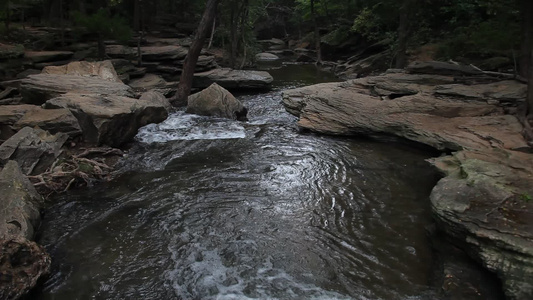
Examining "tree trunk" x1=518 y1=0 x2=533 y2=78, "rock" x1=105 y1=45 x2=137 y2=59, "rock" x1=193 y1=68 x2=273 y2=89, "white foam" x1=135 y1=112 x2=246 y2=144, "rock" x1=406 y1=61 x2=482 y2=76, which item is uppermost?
"tree trunk" x1=518 y1=0 x2=533 y2=78

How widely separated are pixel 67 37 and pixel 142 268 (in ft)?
48.9

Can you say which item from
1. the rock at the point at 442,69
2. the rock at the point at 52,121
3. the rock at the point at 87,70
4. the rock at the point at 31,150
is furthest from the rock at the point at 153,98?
the rock at the point at 442,69

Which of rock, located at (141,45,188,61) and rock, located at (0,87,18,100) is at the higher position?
rock, located at (141,45,188,61)

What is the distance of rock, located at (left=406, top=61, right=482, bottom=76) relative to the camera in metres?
11.0

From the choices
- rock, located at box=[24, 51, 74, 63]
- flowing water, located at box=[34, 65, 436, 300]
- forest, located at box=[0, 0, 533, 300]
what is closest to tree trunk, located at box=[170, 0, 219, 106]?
forest, located at box=[0, 0, 533, 300]

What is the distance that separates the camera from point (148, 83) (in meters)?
15.3

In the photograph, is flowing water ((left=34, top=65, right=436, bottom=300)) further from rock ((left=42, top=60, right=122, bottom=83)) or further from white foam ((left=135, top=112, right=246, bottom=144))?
rock ((left=42, top=60, right=122, bottom=83))

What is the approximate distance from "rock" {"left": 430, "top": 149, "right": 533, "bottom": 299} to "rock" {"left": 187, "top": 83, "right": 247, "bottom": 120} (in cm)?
756

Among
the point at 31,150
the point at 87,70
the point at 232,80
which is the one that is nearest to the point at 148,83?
the point at 87,70

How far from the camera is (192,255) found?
199 inches

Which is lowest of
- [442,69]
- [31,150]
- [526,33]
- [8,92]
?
[31,150]

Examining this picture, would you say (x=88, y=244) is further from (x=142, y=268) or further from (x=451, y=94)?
(x=451, y=94)

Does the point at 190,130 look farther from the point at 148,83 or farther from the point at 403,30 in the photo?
the point at 403,30

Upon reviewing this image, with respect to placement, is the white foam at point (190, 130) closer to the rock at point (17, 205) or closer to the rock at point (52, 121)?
the rock at point (52, 121)
